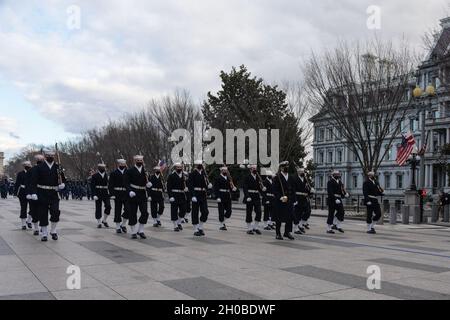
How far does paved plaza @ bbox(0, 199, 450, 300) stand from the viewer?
23.2 ft

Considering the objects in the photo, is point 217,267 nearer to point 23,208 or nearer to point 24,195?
point 23,208

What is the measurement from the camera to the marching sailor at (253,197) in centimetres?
1631

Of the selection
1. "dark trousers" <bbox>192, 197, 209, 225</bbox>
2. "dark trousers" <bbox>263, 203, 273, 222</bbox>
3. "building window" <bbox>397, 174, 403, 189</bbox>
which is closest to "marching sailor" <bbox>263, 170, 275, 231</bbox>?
"dark trousers" <bbox>263, 203, 273, 222</bbox>

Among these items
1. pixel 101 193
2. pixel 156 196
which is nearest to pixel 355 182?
pixel 156 196

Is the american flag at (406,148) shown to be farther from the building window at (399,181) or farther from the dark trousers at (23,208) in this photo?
the building window at (399,181)

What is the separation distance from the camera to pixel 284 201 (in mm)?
13781

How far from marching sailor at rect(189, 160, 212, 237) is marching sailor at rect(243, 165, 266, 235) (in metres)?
1.57

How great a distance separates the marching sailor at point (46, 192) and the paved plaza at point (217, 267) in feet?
1.75

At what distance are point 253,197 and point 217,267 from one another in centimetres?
781

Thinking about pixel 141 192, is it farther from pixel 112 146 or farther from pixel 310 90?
pixel 112 146

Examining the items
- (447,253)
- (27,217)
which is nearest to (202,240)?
(447,253)

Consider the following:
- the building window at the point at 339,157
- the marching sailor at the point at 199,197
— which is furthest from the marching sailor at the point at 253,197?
the building window at the point at 339,157

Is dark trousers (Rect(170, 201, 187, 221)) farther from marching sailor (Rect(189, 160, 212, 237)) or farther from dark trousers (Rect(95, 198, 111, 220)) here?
dark trousers (Rect(95, 198, 111, 220))

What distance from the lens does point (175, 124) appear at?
4575 centimetres
